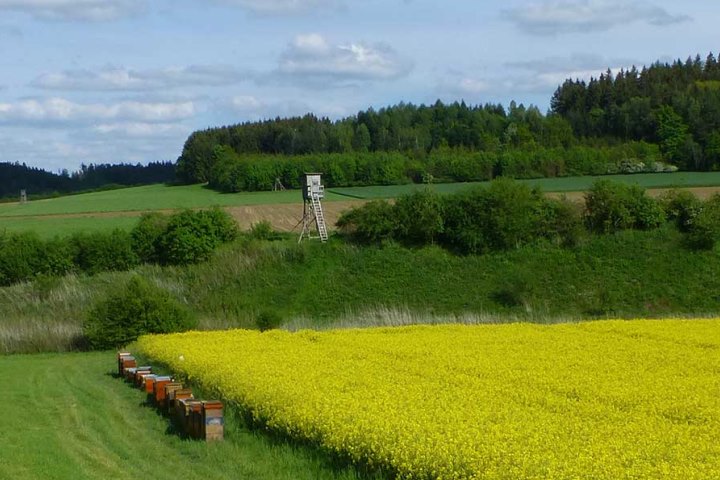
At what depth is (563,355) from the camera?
23594 mm

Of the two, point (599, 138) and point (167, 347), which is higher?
point (599, 138)

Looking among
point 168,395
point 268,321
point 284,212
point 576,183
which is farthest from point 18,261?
point 576,183

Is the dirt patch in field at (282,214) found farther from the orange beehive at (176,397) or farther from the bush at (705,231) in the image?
the orange beehive at (176,397)

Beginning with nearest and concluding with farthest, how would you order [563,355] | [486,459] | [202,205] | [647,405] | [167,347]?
[486,459] → [647,405] → [563,355] → [167,347] → [202,205]

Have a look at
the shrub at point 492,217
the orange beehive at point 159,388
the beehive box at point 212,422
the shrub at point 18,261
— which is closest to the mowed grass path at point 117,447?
the beehive box at point 212,422

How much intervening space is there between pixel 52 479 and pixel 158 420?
5.53 metres

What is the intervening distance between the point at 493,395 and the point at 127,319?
938 inches

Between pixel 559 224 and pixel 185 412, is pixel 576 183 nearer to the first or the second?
pixel 559 224

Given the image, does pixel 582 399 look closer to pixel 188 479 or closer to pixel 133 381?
pixel 188 479

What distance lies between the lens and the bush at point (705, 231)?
53.9 meters

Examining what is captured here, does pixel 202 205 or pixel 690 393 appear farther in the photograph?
pixel 202 205

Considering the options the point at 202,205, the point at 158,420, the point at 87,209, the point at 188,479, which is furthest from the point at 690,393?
the point at 87,209

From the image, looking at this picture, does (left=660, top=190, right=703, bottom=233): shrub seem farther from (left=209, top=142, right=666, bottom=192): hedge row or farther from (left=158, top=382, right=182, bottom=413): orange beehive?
(left=158, top=382, right=182, bottom=413): orange beehive

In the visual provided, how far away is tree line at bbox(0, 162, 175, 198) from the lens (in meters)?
161
